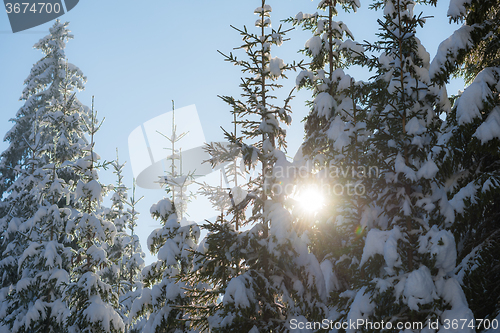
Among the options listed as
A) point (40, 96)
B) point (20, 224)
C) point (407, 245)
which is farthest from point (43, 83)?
point (407, 245)

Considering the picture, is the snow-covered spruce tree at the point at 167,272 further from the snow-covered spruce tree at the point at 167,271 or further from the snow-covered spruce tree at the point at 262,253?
the snow-covered spruce tree at the point at 262,253

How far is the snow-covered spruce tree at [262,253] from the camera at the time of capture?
8.02m

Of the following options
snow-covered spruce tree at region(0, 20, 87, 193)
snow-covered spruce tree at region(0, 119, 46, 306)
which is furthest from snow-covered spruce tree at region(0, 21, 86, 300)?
snow-covered spruce tree at region(0, 119, 46, 306)

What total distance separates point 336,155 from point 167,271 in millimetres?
6890

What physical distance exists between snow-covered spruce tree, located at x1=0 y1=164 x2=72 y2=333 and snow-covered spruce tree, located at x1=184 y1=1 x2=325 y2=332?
360 inches

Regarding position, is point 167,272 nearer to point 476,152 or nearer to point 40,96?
point 476,152

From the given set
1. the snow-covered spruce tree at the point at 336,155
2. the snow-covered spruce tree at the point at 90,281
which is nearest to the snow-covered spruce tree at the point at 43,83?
the snow-covered spruce tree at the point at 90,281

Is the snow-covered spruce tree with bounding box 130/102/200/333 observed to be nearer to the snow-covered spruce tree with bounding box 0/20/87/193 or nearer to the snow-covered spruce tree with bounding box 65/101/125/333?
the snow-covered spruce tree with bounding box 65/101/125/333

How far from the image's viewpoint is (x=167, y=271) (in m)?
12.7

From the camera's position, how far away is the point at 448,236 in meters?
5.76

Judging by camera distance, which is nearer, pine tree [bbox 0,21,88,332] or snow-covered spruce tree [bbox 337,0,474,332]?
snow-covered spruce tree [bbox 337,0,474,332]

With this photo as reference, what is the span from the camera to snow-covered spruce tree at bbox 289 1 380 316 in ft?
26.0

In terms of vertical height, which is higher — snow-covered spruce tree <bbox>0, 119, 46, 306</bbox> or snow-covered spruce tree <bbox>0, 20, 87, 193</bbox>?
snow-covered spruce tree <bbox>0, 20, 87, 193</bbox>

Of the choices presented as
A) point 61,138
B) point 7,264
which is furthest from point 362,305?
point 7,264
